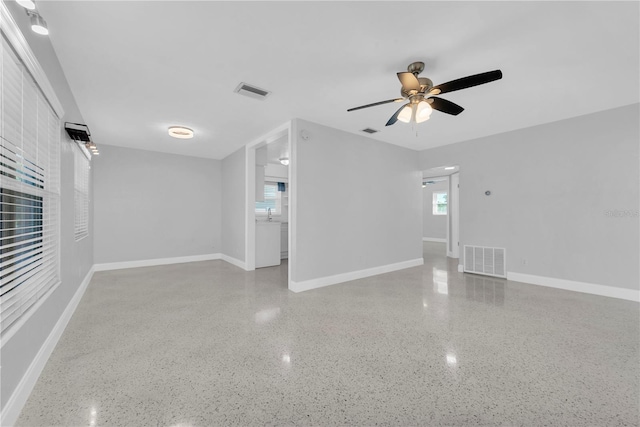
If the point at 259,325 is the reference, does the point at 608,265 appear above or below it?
above

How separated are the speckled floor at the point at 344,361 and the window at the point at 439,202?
7.61 metres

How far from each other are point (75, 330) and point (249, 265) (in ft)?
9.85

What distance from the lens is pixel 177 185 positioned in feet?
20.5

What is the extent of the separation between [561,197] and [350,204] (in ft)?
10.6

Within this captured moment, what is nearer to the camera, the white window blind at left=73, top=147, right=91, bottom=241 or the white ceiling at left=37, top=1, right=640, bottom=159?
the white ceiling at left=37, top=1, right=640, bottom=159

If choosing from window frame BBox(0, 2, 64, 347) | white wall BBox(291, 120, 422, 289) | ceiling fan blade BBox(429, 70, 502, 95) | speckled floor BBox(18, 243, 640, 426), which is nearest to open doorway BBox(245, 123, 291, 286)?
white wall BBox(291, 120, 422, 289)

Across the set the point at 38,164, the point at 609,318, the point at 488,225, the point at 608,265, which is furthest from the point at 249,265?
the point at 608,265

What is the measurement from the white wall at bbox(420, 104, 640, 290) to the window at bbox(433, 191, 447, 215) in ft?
20.2

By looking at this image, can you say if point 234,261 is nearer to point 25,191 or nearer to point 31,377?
point 31,377

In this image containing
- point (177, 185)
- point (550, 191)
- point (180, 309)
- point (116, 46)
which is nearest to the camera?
point (116, 46)

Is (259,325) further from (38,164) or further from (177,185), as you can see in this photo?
(177,185)

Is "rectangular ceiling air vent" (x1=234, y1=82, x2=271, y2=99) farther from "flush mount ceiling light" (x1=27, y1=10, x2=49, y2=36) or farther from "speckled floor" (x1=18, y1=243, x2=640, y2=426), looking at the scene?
"speckled floor" (x1=18, y1=243, x2=640, y2=426)

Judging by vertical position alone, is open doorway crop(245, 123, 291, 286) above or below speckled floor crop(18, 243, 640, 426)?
above

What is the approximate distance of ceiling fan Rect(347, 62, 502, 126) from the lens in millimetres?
2201
